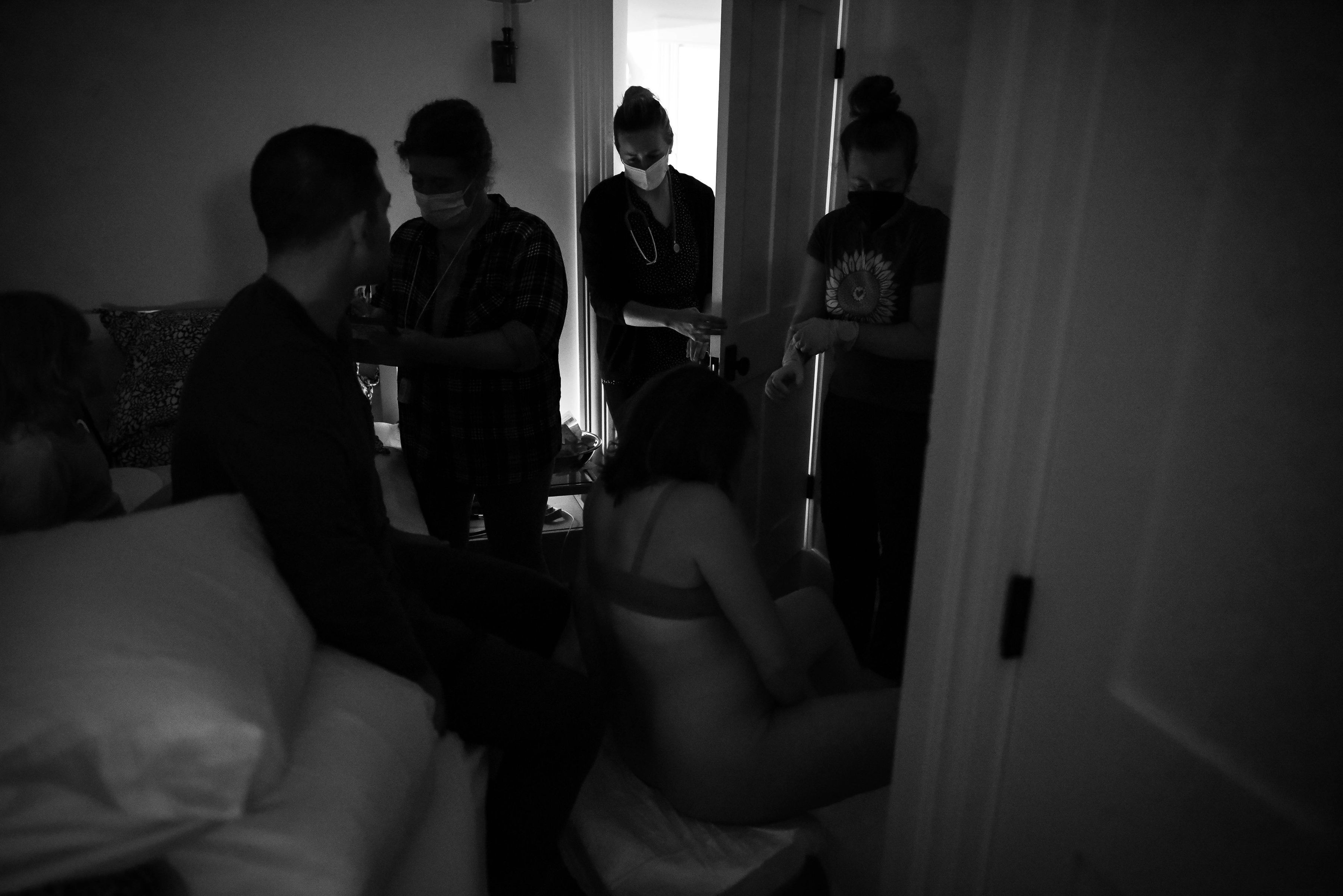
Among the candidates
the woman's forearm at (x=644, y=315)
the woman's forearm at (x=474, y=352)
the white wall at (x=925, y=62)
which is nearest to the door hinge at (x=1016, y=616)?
the woman's forearm at (x=474, y=352)

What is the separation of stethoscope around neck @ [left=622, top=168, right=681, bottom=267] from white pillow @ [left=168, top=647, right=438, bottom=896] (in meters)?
1.64

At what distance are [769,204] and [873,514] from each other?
0.87 meters

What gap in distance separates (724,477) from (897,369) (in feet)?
2.33

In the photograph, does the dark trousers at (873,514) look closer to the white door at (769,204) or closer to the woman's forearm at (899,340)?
the woman's forearm at (899,340)

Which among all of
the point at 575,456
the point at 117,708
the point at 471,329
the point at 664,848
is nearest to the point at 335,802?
the point at 117,708

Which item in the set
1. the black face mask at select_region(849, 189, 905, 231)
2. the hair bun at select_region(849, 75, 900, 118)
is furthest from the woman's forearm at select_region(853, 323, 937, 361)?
the hair bun at select_region(849, 75, 900, 118)

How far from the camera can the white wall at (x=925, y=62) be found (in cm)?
208

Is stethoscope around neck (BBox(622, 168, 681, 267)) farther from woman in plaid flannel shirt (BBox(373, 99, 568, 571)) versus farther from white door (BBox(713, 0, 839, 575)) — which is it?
woman in plaid flannel shirt (BBox(373, 99, 568, 571))

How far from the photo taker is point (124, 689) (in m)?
0.72

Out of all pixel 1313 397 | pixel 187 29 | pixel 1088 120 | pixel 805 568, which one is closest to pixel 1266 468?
pixel 1313 397

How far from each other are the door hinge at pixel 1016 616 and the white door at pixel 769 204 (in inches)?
53.5

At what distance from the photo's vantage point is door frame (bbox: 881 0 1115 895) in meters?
0.68

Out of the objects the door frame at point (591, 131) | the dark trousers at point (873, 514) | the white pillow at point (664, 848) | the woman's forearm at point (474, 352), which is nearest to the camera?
the white pillow at point (664, 848)

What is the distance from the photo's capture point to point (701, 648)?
1.25m
